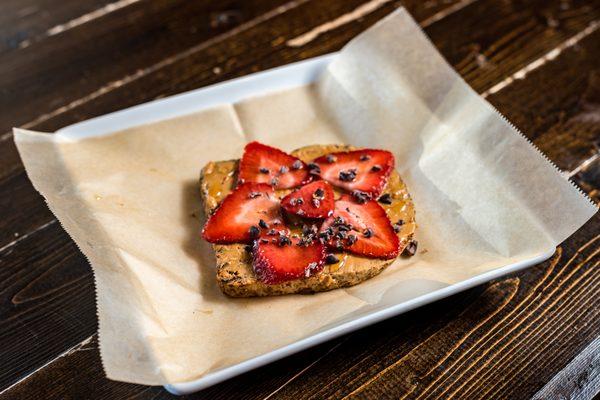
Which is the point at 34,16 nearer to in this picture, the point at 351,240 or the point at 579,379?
the point at 351,240

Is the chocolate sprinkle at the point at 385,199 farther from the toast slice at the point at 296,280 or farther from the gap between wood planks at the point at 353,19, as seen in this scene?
the gap between wood planks at the point at 353,19

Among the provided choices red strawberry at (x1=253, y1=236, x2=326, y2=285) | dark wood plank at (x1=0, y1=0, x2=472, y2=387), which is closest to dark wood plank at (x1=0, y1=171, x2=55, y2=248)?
dark wood plank at (x1=0, y1=0, x2=472, y2=387)

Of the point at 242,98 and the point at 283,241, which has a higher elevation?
the point at 242,98

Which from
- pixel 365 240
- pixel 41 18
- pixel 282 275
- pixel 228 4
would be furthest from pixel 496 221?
pixel 41 18

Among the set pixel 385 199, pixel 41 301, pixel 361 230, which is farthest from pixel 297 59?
pixel 41 301

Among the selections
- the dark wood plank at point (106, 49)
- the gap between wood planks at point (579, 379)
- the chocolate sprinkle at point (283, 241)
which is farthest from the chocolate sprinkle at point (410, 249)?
the dark wood plank at point (106, 49)

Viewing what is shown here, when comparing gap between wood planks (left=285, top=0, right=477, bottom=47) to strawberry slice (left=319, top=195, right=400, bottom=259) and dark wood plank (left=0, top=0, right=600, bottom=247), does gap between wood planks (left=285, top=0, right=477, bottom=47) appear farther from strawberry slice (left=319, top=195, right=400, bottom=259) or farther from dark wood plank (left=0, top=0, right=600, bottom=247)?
strawberry slice (left=319, top=195, right=400, bottom=259)
